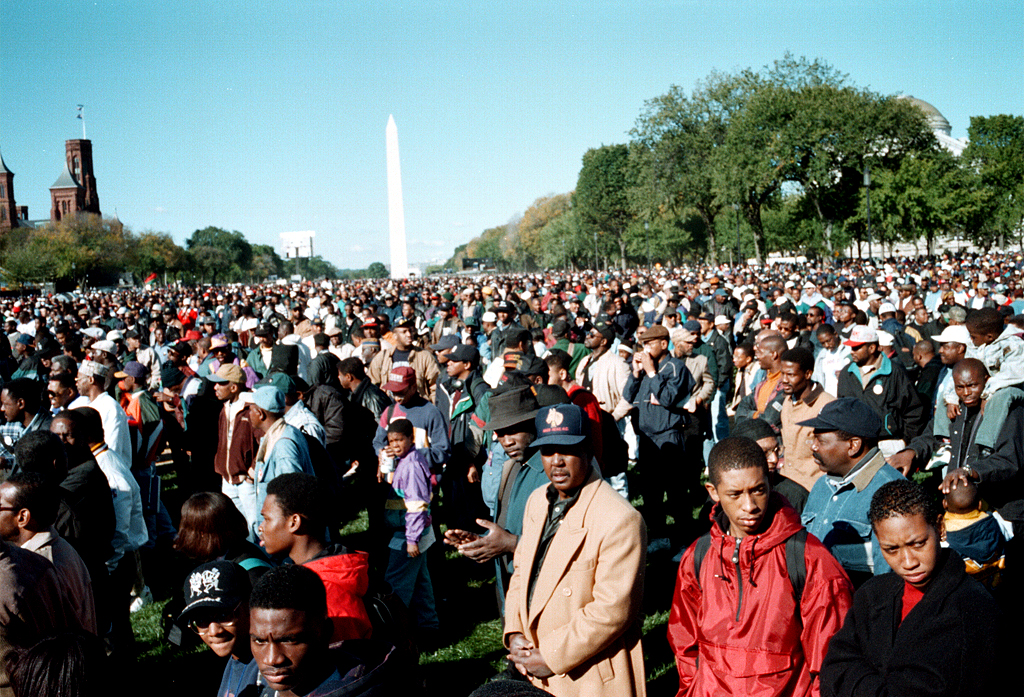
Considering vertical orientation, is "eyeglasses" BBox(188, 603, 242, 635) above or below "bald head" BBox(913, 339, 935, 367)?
below

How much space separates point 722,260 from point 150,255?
207 ft

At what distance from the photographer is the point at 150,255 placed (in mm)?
A: 81625

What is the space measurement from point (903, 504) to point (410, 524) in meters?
3.29

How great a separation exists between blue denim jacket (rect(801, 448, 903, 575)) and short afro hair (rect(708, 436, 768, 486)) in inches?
29.1

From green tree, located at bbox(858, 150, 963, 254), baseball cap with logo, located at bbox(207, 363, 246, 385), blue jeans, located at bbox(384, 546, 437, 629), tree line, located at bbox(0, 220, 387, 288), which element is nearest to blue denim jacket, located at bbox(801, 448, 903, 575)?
blue jeans, located at bbox(384, 546, 437, 629)

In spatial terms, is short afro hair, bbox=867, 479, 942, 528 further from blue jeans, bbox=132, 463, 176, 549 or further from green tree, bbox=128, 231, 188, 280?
green tree, bbox=128, 231, 188, 280

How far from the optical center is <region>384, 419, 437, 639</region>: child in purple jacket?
5309mm

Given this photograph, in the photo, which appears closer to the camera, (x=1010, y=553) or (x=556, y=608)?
(x=556, y=608)

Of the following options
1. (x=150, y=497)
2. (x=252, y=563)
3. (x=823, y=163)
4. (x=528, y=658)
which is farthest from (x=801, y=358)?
(x=823, y=163)

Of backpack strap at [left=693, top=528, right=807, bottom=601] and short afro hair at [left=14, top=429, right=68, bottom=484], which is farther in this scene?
short afro hair at [left=14, top=429, right=68, bottom=484]

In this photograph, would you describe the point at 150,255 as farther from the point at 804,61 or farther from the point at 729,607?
the point at 729,607

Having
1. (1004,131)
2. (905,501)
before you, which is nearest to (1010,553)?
(905,501)

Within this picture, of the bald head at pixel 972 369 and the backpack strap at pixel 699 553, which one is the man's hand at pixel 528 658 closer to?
the backpack strap at pixel 699 553

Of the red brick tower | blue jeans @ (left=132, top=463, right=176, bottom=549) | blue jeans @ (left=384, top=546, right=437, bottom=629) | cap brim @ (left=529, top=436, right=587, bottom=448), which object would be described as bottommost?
blue jeans @ (left=384, top=546, right=437, bottom=629)
